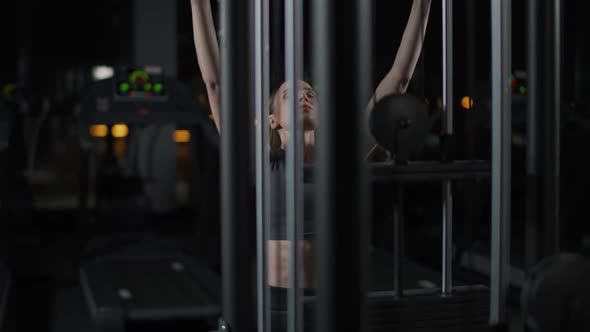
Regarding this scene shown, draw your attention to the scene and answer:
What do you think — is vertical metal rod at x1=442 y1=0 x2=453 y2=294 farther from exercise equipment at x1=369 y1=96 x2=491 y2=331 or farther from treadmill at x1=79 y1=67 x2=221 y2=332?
treadmill at x1=79 y1=67 x2=221 y2=332

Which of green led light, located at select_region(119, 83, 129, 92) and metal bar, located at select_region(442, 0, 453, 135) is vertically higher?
green led light, located at select_region(119, 83, 129, 92)

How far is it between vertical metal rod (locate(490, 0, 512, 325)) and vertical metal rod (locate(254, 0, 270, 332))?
560 mm

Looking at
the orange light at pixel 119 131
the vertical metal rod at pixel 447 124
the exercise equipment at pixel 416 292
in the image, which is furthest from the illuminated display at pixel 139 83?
the exercise equipment at pixel 416 292

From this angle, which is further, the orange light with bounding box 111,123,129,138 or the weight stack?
the orange light with bounding box 111,123,129,138

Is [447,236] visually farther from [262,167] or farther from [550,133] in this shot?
[550,133]

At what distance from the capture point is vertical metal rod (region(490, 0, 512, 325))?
1720 mm

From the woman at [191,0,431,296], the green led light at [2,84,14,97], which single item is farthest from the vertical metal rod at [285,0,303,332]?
the green led light at [2,84,14,97]

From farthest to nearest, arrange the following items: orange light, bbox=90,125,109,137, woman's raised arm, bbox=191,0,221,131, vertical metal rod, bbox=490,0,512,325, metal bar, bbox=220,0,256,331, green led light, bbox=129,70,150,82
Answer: green led light, bbox=129,70,150,82
orange light, bbox=90,125,109,137
woman's raised arm, bbox=191,0,221,131
metal bar, bbox=220,0,256,331
vertical metal rod, bbox=490,0,512,325

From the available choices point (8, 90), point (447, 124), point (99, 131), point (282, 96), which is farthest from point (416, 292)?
point (99, 131)

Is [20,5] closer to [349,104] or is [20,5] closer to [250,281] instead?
[250,281]

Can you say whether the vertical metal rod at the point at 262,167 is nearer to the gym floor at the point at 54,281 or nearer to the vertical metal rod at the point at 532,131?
the vertical metal rod at the point at 532,131

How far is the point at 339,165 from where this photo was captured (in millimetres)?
1244

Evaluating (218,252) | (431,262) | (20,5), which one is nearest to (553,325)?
(431,262)

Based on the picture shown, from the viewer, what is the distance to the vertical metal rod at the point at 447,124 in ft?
6.24
